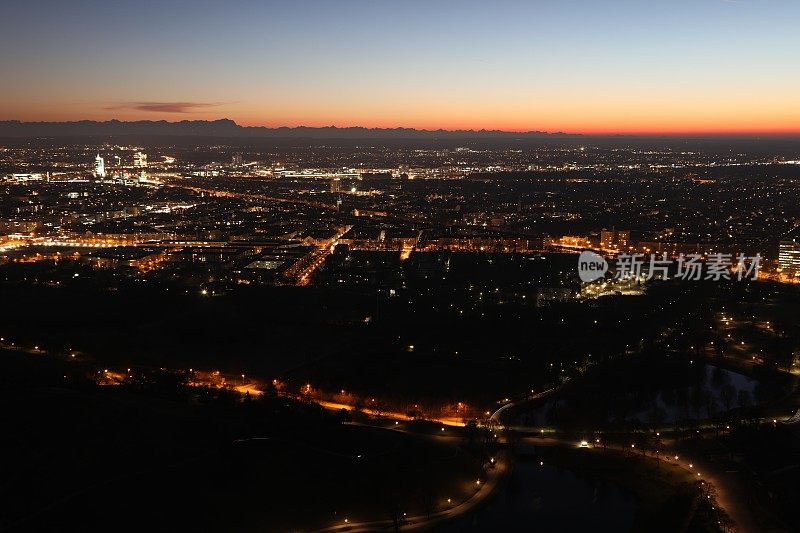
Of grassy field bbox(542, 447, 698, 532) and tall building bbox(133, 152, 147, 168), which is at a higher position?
tall building bbox(133, 152, 147, 168)

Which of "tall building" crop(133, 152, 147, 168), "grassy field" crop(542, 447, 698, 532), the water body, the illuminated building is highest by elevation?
"tall building" crop(133, 152, 147, 168)

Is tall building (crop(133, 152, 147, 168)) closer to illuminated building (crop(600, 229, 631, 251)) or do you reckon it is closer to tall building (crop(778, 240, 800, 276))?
illuminated building (crop(600, 229, 631, 251))

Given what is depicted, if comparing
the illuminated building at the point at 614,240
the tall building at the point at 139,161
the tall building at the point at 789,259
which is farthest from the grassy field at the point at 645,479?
the tall building at the point at 139,161

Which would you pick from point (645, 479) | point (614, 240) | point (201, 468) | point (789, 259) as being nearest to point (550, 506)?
point (645, 479)

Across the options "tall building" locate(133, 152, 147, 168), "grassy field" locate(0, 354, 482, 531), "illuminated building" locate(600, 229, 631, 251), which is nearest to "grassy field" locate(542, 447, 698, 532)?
"grassy field" locate(0, 354, 482, 531)

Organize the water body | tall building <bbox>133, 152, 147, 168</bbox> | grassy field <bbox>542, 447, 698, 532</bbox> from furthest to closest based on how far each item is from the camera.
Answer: tall building <bbox>133, 152, 147, 168</bbox> → the water body → grassy field <bbox>542, 447, 698, 532</bbox>

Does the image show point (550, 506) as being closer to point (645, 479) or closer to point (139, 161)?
point (645, 479)

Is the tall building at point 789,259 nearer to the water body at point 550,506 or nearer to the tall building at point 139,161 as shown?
the water body at point 550,506
